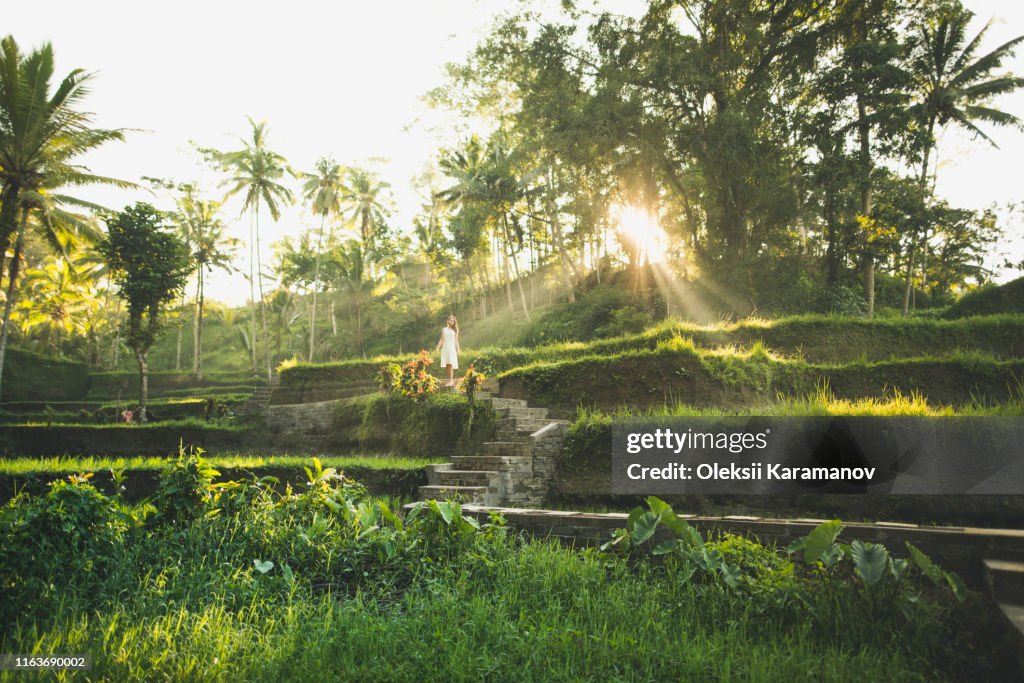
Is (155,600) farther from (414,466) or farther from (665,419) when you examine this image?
(665,419)

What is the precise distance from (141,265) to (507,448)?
1562 cm

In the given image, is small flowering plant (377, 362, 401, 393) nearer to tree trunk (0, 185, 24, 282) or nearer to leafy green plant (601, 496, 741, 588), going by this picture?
leafy green plant (601, 496, 741, 588)

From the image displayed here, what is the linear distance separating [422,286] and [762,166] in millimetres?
33209

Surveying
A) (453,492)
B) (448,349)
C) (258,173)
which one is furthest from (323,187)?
(453,492)

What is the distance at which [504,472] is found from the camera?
794cm

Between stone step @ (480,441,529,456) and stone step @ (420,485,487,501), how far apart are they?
51.1 inches

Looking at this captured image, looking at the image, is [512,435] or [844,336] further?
[844,336]

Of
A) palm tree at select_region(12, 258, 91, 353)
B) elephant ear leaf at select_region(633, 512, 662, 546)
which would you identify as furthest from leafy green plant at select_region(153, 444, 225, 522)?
palm tree at select_region(12, 258, 91, 353)

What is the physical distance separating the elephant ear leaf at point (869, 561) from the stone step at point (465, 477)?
16.2 feet

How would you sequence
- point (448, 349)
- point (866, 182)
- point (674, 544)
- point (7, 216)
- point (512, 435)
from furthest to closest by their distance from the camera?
point (866, 182) < point (7, 216) < point (448, 349) < point (512, 435) < point (674, 544)

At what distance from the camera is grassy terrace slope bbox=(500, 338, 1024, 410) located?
907 cm

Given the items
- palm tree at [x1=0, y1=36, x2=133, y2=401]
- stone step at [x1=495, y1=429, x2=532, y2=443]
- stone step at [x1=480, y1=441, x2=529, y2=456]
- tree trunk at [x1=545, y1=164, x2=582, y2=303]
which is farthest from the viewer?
tree trunk at [x1=545, y1=164, x2=582, y2=303]

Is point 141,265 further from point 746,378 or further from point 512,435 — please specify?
point 746,378

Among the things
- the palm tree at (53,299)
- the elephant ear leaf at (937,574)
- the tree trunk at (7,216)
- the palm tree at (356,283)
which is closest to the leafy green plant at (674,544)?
the elephant ear leaf at (937,574)
